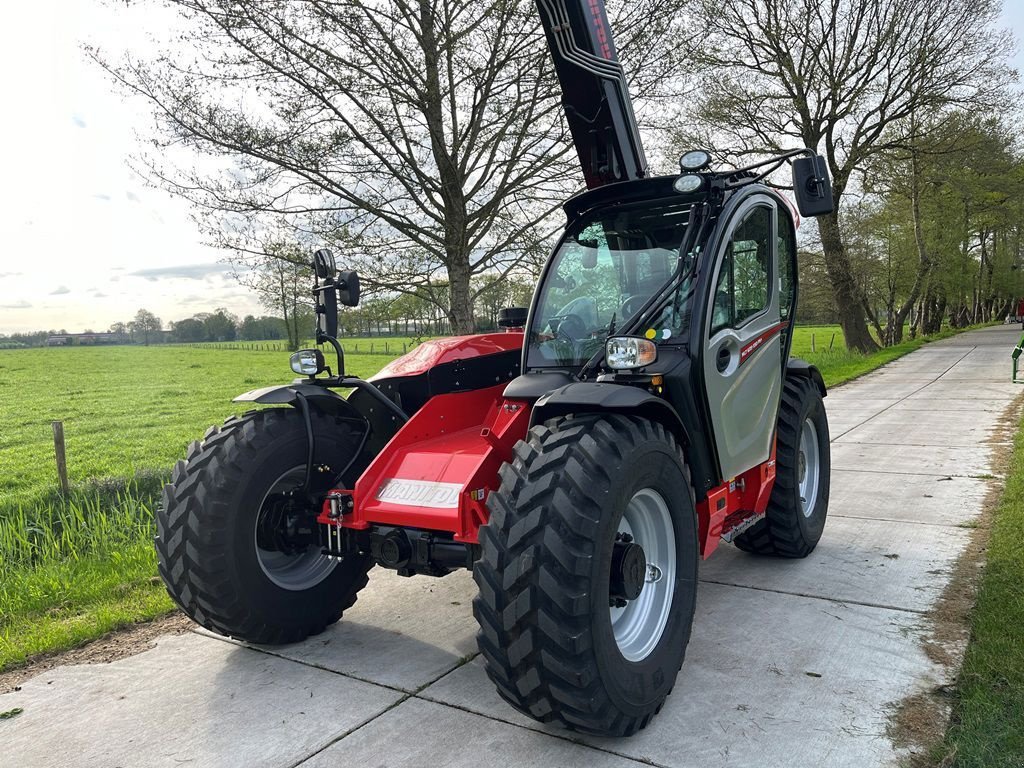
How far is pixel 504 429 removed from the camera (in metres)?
3.55

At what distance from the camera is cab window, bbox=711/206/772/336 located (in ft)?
12.6

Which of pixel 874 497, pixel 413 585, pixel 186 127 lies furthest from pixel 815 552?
pixel 186 127

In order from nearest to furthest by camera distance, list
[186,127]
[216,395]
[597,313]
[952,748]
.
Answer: [952,748] → [597,313] → [186,127] → [216,395]

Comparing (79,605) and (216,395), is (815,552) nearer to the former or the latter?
(79,605)

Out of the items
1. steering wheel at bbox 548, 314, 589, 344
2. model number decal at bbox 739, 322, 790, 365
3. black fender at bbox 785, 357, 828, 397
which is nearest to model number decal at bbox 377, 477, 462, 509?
steering wheel at bbox 548, 314, 589, 344

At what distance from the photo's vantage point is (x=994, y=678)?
326 centimetres

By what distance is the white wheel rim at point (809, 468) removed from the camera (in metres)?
5.36

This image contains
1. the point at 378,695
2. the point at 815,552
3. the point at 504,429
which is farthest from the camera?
the point at 815,552

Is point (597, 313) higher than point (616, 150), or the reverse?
→ point (616, 150)

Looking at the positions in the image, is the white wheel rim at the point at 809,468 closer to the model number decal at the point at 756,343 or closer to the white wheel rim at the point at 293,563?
the model number decal at the point at 756,343

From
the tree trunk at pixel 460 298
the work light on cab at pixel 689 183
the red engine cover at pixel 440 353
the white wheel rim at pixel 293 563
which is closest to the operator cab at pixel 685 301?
the work light on cab at pixel 689 183

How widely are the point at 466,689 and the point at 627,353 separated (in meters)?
1.64

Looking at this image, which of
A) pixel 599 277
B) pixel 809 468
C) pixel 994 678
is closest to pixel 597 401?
pixel 599 277

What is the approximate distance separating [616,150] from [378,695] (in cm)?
A: 337
